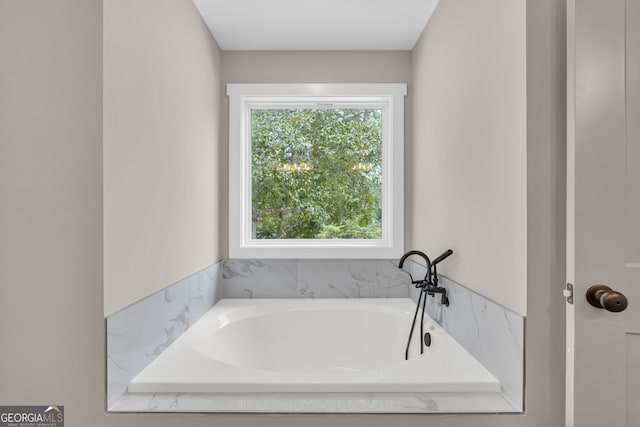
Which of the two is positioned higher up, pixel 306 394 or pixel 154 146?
pixel 154 146

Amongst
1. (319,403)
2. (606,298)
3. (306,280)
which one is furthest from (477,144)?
(306,280)

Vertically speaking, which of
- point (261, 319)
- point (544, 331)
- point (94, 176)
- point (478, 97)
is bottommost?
point (261, 319)

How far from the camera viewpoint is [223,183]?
2580 millimetres

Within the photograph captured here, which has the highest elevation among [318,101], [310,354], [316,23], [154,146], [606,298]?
[316,23]

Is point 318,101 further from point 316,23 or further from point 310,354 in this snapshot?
point 310,354

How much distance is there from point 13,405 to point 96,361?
12.1 inches

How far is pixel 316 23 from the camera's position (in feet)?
7.19

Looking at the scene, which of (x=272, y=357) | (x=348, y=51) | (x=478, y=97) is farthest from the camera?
(x=348, y=51)

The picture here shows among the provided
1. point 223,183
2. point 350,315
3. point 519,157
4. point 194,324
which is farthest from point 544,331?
point 223,183

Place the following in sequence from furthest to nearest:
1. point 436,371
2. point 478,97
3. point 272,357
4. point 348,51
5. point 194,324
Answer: point 348,51, point 272,357, point 194,324, point 478,97, point 436,371

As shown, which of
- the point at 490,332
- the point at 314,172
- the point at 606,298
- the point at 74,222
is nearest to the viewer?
the point at 606,298

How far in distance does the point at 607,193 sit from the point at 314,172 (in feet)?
6.12

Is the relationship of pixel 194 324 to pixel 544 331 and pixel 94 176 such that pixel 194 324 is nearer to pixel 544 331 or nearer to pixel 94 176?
pixel 94 176

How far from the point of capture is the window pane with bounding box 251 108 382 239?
2697 millimetres
